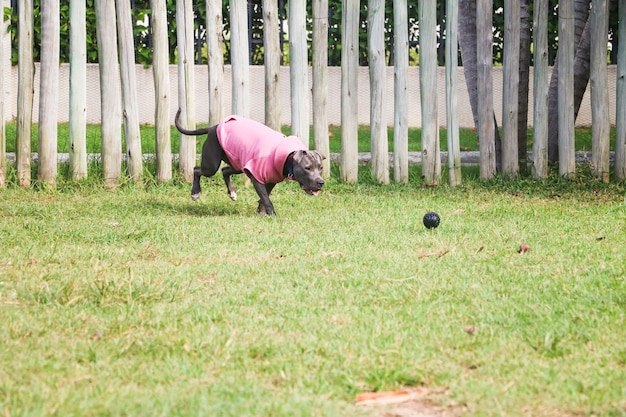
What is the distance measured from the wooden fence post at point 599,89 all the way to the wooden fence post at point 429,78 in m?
1.66

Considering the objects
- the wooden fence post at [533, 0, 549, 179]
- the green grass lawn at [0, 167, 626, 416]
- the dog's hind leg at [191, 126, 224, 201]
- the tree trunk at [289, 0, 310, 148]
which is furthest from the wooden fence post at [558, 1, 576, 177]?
the dog's hind leg at [191, 126, 224, 201]

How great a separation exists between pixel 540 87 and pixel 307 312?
5.91m

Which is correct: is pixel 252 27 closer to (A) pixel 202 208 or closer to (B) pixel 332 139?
(B) pixel 332 139

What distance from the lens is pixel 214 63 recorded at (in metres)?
9.22

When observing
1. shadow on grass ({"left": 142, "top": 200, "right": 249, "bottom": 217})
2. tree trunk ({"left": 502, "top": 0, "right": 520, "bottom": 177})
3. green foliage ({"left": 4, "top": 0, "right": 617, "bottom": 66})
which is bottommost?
shadow on grass ({"left": 142, "top": 200, "right": 249, "bottom": 217})

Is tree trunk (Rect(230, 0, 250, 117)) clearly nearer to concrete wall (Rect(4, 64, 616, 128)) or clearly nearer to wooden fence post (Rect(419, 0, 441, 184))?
wooden fence post (Rect(419, 0, 441, 184))

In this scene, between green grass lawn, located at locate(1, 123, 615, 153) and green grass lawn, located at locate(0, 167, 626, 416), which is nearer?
green grass lawn, located at locate(0, 167, 626, 416)

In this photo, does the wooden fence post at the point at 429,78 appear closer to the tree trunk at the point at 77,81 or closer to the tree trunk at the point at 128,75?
the tree trunk at the point at 128,75

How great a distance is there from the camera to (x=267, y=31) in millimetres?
9273

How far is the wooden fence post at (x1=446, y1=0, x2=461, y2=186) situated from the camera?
9.23 m

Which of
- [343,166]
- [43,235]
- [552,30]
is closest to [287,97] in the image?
[552,30]

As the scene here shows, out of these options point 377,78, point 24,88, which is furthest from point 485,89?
point 24,88

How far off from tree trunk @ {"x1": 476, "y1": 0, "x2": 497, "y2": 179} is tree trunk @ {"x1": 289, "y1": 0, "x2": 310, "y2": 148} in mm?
1876

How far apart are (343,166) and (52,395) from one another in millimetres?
6702
